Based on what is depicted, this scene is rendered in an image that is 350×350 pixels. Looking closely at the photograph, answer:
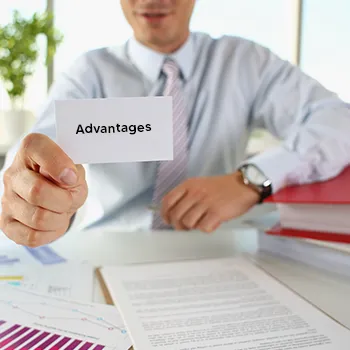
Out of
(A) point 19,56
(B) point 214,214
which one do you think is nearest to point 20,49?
(A) point 19,56

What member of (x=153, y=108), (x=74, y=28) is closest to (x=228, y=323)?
(x=153, y=108)

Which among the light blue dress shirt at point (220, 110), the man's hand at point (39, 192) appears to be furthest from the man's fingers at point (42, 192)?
the light blue dress shirt at point (220, 110)

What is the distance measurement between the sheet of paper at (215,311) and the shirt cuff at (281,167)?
0.15m

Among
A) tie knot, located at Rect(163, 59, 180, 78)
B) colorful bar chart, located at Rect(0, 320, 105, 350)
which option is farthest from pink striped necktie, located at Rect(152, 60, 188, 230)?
colorful bar chart, located at Rect(0, 320, 105, 350)

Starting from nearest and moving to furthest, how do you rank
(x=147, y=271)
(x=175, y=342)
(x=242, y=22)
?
(x=175, y=342) → (x=147, y=271) → (x=242, y=22)

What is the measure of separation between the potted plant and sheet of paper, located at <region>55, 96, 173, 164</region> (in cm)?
31

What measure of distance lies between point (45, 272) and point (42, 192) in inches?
6.1

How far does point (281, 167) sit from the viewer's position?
0.54 m

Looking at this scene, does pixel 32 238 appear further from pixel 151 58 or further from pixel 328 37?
pixel 328 37

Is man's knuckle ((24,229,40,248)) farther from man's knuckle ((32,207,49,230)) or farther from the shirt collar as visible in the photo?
the shirt collar

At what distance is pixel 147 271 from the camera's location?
414mm

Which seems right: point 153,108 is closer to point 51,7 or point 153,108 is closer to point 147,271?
point 147,271

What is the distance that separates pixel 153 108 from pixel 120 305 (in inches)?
6.3

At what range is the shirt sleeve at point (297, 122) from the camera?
55 cm
